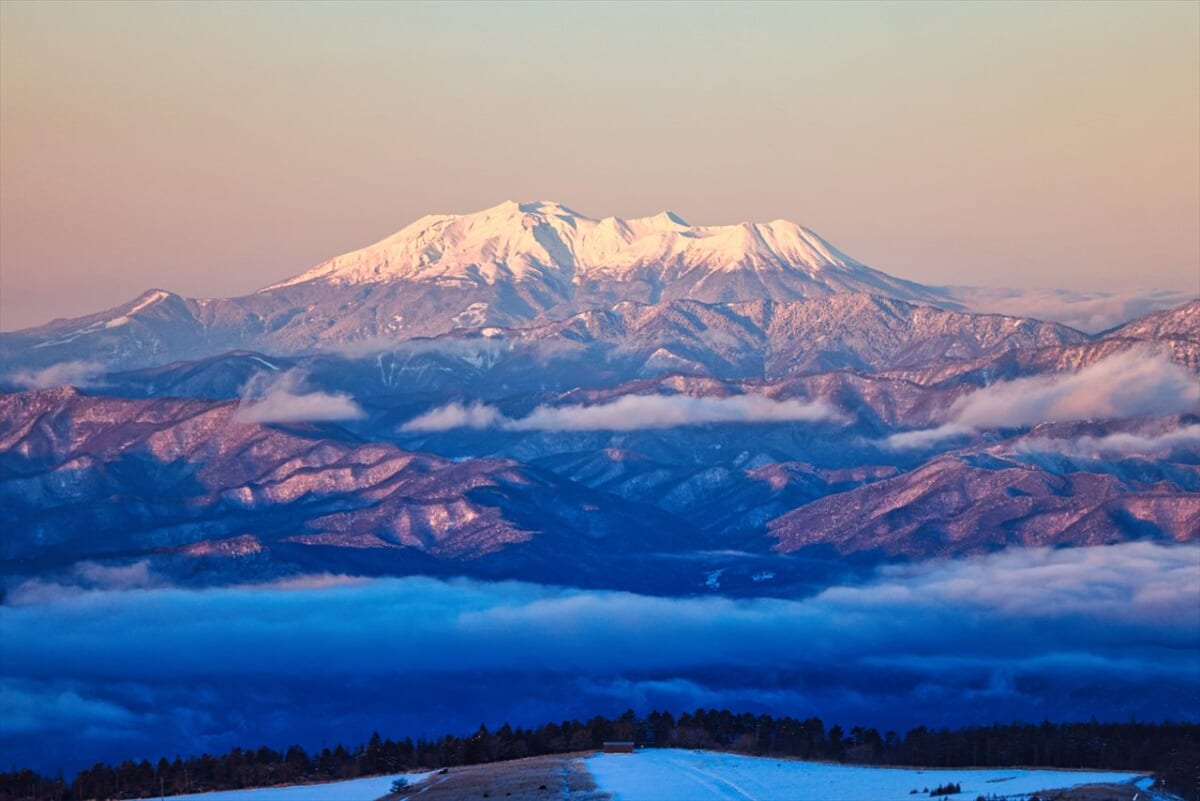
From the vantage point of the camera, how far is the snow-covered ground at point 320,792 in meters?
179

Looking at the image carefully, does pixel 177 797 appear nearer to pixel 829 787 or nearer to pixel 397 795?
pixel 397 795

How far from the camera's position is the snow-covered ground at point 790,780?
158 m

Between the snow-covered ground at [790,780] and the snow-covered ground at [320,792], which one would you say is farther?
the snow-covered ground at [320,792]

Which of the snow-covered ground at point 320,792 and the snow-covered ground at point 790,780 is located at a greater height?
the snow-covered ground at point 320,792

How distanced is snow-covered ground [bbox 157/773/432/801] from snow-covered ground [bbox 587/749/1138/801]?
52.5ft

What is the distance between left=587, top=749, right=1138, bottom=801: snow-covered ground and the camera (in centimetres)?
15812

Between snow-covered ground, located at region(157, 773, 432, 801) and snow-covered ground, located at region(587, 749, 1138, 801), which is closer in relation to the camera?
snow-covered ground, located at region(587, 749, 1138, 801)

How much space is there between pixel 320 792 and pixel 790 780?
3713 centimetres

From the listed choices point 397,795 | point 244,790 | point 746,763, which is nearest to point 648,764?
point 746,763

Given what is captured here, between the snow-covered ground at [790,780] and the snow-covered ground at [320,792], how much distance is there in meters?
16.0

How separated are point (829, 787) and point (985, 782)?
10.4 m

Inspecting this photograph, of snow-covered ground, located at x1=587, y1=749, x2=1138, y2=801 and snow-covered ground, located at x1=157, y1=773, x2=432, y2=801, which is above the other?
snow-covered ground, located at x1=157, y1=773, x2=432, y2=801

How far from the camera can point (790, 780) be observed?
170 meters

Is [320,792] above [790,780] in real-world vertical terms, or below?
above
